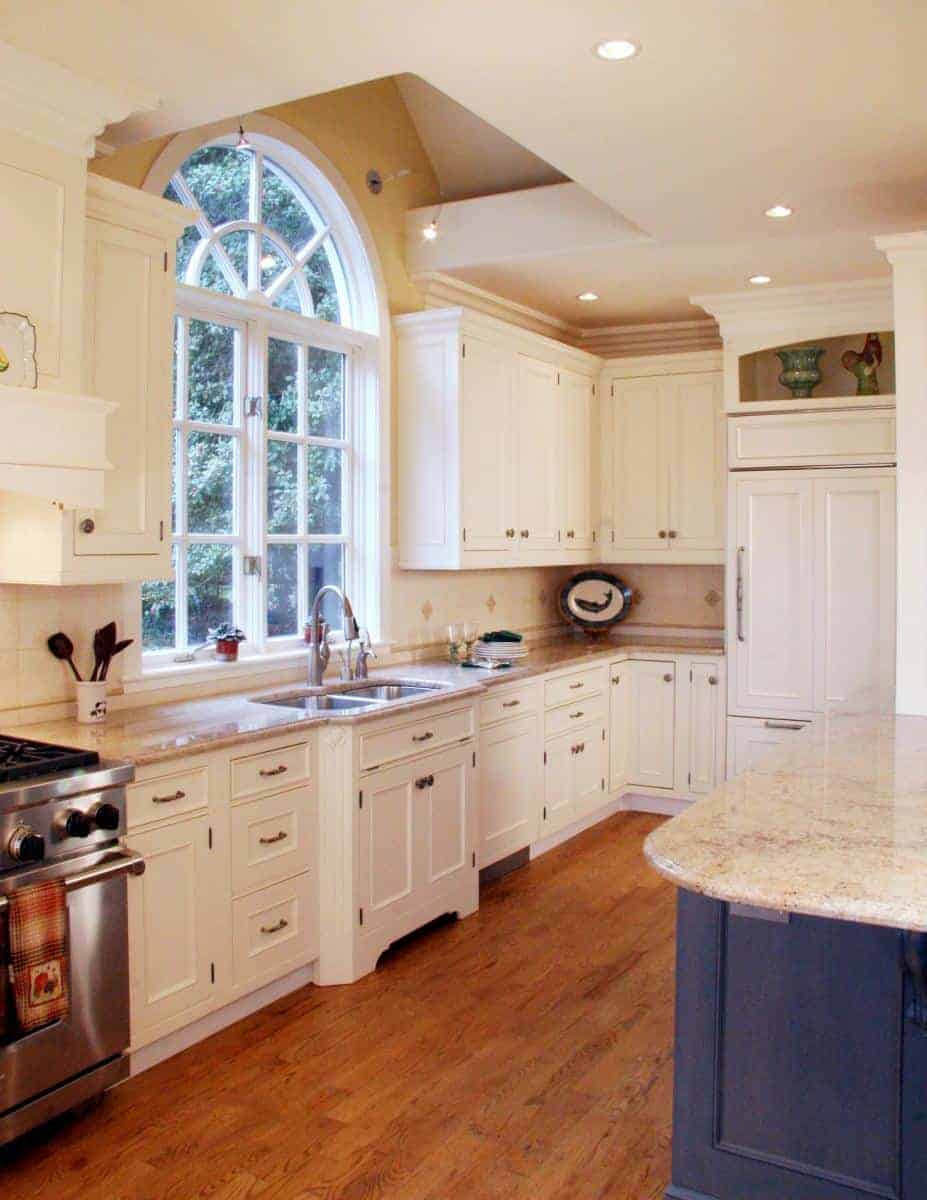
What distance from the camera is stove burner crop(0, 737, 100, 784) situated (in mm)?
2598

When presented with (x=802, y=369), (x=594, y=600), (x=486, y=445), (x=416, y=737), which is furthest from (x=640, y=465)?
(x=416, y=737)

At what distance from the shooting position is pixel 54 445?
2.77 m

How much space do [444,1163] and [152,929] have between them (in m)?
0.96

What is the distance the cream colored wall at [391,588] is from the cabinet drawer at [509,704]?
0.55 metres

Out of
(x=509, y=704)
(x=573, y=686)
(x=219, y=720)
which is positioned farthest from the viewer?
(x=573, y=686)

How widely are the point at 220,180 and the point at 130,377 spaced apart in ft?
4.10

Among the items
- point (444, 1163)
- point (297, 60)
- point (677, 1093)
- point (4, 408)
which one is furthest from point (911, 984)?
point (297, 60)

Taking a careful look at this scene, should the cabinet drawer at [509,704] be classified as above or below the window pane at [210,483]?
below

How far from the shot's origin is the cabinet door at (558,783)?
5.12 metres

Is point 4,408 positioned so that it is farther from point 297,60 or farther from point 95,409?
point 297,60

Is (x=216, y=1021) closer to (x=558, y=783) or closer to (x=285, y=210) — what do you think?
(x=558, y=783)

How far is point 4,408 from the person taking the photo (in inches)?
105

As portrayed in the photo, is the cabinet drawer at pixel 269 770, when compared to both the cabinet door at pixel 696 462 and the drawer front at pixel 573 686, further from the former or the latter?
the cabinet door at pixel 696 462

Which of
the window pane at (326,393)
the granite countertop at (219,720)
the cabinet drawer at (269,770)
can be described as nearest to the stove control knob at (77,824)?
the granite countertop at (219,720)
